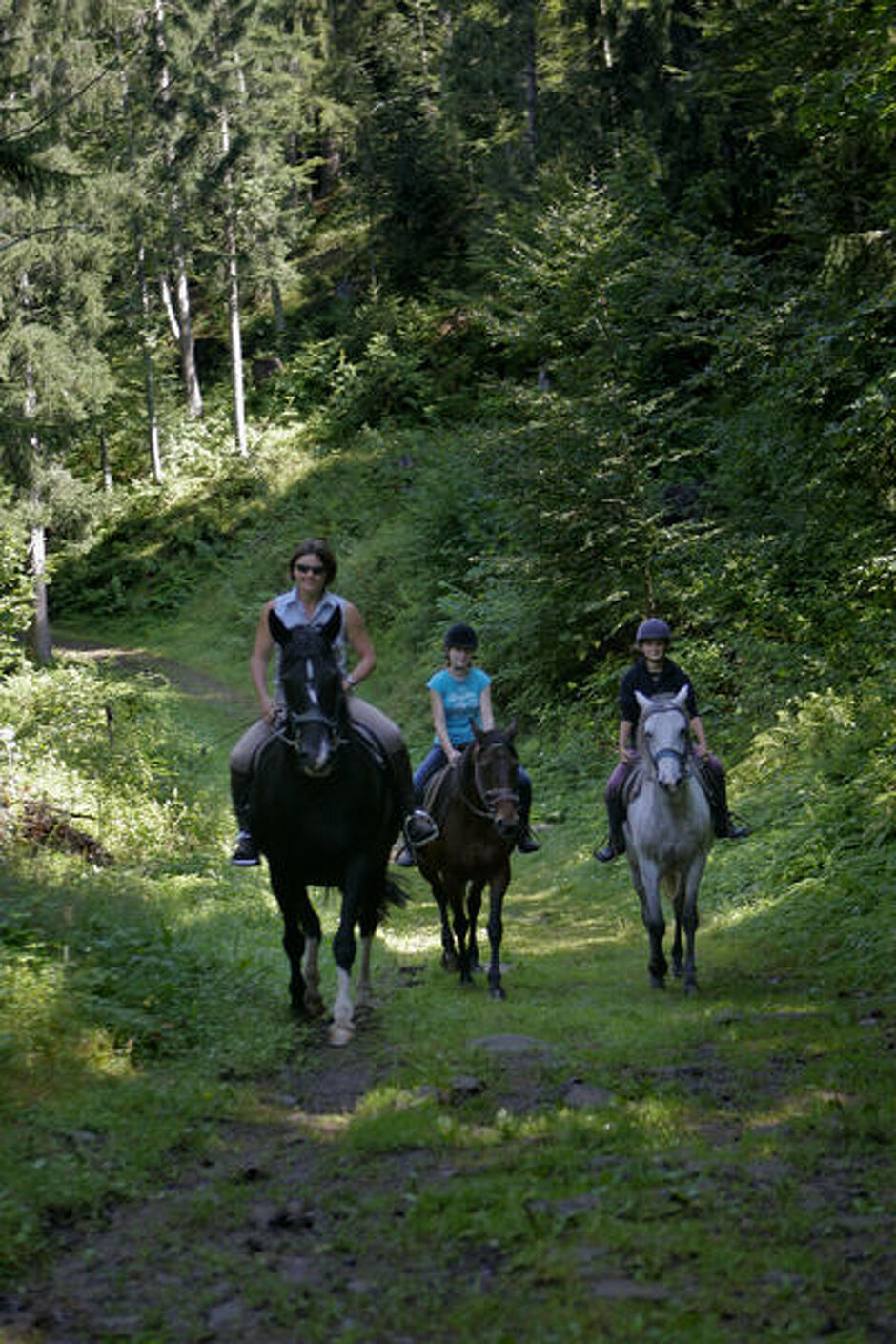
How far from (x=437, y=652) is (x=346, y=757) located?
18.3 meters

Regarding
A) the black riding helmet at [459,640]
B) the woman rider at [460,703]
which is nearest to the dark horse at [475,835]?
the woman rider at [460,703]

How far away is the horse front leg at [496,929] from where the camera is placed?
925 centimetres

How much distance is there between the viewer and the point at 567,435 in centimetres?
1830

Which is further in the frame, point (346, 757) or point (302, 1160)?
point (346, 757)

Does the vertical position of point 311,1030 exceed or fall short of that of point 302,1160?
it falls short

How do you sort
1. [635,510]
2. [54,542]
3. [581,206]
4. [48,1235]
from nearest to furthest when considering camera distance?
[48,1235] < [635,510] < [581,206] < [54,542]

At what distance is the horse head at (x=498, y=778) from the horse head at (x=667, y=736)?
1096 millimetres

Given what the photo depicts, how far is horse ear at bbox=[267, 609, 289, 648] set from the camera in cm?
755

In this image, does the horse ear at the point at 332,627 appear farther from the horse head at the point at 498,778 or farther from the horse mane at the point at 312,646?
the horse head at the point at 498,778

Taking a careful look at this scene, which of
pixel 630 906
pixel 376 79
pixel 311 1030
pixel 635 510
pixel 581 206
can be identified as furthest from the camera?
pixel 376 79

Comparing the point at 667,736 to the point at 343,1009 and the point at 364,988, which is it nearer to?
the point at 364,988

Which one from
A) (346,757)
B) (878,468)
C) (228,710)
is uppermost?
(878,468)

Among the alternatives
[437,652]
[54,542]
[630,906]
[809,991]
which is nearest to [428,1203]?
[809,991]

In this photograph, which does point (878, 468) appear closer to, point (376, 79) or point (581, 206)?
point (581, 206)
